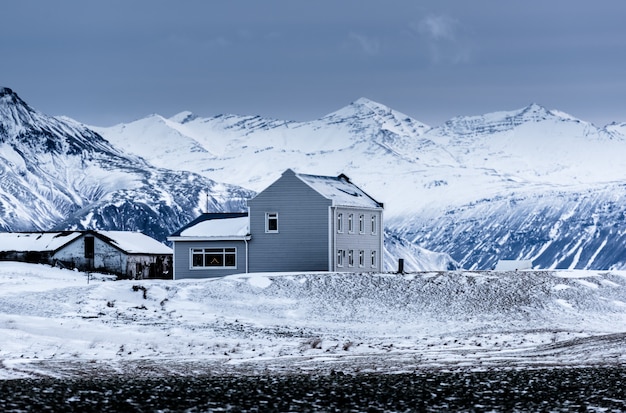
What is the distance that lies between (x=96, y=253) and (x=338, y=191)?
39.2 meters

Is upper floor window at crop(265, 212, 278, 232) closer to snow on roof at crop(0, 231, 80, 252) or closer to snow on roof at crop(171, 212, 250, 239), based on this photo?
snow on roof at crop(171, 212, 250, 239)

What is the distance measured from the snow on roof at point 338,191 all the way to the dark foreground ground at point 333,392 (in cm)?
5642

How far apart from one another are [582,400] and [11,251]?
111599 mm

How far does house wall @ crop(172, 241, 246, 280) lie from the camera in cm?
10419

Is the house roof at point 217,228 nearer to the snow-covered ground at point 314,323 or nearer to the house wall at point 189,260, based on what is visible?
the house wall at point 189,260

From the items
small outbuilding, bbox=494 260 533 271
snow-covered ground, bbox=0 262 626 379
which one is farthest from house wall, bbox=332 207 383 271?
snow-covered ground, bbox=0 262 626 379

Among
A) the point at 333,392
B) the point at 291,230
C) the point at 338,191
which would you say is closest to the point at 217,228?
the point at 291,230

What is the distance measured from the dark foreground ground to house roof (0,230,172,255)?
92347 millimetres

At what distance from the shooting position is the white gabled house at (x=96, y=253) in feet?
449


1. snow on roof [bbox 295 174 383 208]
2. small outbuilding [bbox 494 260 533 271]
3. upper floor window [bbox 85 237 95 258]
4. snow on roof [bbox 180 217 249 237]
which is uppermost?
snow on roof [bbox 295 174 383 208]

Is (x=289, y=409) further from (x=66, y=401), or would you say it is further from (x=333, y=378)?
(x=333, y=378)

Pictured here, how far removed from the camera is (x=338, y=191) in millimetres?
108438

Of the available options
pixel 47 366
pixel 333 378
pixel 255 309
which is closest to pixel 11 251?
pixel 255 309

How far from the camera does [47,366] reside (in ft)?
172
